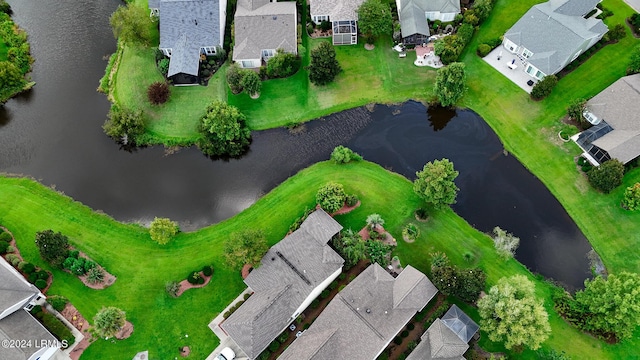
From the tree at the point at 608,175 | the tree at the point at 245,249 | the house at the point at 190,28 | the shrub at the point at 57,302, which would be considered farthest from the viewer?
the house at the point at 190,28

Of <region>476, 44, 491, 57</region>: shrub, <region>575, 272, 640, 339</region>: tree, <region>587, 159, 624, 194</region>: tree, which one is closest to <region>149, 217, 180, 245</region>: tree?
<region>575, 272, 640, 339</region>: tree

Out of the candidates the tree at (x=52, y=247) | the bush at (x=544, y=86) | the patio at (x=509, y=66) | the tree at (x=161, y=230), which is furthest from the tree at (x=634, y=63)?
the tree at (x=52, y=247)

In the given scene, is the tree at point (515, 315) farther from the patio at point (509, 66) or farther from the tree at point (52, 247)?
the tree at point (52, 247)

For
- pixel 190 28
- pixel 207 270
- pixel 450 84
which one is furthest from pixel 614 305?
pixel 190 28

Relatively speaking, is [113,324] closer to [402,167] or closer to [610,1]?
[402,167]

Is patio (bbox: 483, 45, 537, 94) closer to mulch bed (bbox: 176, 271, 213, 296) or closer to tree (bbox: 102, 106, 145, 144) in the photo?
mulch bed (bbox: 176, 271, 213, 296)

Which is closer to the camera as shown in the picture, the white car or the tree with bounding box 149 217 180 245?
the white car

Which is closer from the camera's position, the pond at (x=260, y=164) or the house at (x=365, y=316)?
the house at (x=365, y=316)
